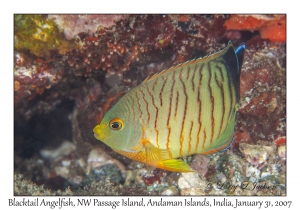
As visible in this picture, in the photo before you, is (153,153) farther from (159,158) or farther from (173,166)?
(173,166)

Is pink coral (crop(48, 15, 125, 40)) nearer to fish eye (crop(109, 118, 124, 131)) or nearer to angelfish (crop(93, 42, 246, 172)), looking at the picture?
angelfish (crop(93, 42, 246, 172))

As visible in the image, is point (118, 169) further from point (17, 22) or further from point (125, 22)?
point (17, 22)

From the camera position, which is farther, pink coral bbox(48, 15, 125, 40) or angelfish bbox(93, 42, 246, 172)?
pink coral bbox(48, 15, 125, 40)

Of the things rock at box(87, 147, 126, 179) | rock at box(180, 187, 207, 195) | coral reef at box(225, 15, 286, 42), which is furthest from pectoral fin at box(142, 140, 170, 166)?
coral reef at box(225, 15, 286, 42)

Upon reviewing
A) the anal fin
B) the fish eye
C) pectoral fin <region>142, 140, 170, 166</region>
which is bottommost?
the anal fin

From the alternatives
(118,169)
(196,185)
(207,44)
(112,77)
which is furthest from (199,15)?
(118,169)

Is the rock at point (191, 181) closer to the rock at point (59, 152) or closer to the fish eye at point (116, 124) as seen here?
the fish eye at point (116, 124)

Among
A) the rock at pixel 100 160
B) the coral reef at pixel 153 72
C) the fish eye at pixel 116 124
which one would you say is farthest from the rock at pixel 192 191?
the fish eye at pixel 116 124
